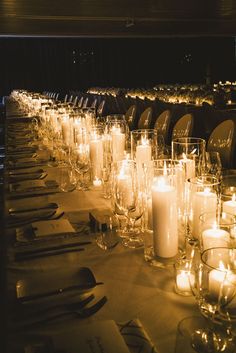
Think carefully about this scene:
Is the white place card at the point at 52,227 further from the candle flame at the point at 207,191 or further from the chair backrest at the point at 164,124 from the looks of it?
the chair backrest at the point at 164,124

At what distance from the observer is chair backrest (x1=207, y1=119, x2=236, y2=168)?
3.15 m

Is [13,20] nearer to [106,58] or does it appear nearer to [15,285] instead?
[106,58]

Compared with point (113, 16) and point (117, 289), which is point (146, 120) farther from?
point (113, 16)

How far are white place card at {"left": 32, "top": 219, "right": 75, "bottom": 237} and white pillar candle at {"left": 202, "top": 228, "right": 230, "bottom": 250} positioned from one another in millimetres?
550

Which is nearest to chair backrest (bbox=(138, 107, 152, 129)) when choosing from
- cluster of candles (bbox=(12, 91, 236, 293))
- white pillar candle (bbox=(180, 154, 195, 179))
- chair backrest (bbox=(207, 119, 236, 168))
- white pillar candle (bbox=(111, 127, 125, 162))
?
chair backrest (bbox=(207, 119, 236, 168))

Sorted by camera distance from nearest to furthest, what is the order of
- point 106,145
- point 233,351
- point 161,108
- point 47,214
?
point 233,351, point 47,214, point 106,145, point 161,108

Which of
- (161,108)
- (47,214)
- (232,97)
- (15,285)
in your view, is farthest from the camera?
(232,97)

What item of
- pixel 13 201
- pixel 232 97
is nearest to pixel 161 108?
pixel 232 97

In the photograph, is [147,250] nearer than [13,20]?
Yes

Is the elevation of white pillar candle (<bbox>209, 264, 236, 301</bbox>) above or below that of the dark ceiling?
below

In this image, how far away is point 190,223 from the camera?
1.29 meters

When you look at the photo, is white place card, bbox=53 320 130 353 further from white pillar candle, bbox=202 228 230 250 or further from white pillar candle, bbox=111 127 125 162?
white pillar candle, bbox=111 127 125 162

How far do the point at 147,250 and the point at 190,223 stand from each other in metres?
0.16

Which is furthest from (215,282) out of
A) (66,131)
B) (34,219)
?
(66,131)
